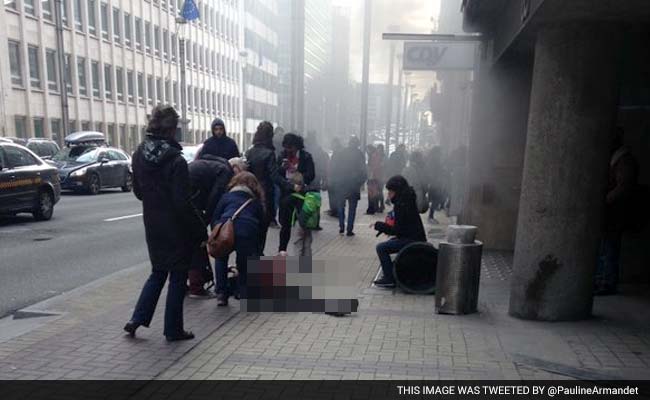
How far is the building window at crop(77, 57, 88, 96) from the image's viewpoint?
37000 millimetres

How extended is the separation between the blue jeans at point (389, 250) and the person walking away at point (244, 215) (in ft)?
5.59

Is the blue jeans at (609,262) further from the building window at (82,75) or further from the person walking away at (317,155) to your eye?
the building window at (82,75)

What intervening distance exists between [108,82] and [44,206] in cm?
3087

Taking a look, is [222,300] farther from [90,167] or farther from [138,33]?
[138,33]

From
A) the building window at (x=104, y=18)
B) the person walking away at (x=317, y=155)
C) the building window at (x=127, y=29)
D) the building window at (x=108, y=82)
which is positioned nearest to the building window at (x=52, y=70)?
the building window at (x=108, y=82)

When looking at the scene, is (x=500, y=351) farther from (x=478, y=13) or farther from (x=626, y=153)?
(x=478, y=13)

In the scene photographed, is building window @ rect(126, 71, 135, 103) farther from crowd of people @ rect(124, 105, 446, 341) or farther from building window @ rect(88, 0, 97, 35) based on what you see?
crowd of people @ rect(124, 105, 446, 341)

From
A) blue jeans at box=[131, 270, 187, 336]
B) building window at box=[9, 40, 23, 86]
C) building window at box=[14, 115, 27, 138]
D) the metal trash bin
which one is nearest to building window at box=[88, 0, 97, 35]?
building window at box=[9, 40, 23, 86]

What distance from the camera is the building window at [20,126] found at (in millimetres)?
31328

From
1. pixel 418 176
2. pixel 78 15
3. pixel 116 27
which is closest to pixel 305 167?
pixel 418 176

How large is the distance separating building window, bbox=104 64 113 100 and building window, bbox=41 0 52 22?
6672 millimetres

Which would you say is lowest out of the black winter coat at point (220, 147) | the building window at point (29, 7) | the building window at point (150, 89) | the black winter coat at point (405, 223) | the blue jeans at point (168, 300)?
the blue jeans at point (168, 300)

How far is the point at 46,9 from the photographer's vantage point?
33469mm

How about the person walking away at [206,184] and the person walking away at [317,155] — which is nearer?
the person walking away at [206,184]
